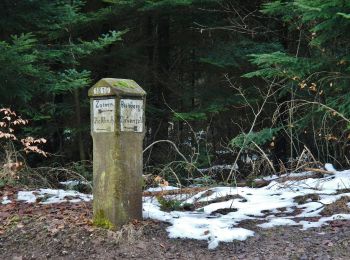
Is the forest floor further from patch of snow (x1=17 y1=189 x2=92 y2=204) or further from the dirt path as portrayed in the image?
patch of snow (x1=17 y1=189 x2=92 y2=204)

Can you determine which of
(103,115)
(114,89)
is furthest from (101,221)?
(114,89)

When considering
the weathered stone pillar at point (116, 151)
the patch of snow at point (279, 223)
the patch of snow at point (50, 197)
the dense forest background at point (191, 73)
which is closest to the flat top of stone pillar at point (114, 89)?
the weathered stone pillar at point (116, 151)

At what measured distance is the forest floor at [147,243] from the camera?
476 centimetres

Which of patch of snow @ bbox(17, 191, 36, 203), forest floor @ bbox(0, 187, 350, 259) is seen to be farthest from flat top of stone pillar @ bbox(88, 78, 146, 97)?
patch of snow @ bbox(17, 191, 36, 203)

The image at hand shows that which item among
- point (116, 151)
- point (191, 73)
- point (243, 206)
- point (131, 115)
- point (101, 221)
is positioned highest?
point (191, 73)

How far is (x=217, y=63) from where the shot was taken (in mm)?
11797

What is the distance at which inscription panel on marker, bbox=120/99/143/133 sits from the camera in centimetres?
525

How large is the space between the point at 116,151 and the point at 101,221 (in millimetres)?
839

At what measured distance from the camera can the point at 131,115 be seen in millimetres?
5340

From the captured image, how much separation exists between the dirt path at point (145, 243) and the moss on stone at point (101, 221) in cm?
9

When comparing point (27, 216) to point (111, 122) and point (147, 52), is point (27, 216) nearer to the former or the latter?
point (111, 122)

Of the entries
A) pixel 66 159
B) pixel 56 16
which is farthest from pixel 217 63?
pixel 66 159

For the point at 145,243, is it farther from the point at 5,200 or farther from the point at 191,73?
the point at 191,73

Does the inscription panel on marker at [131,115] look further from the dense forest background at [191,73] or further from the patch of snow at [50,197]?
the dense forest background at [191,73]
